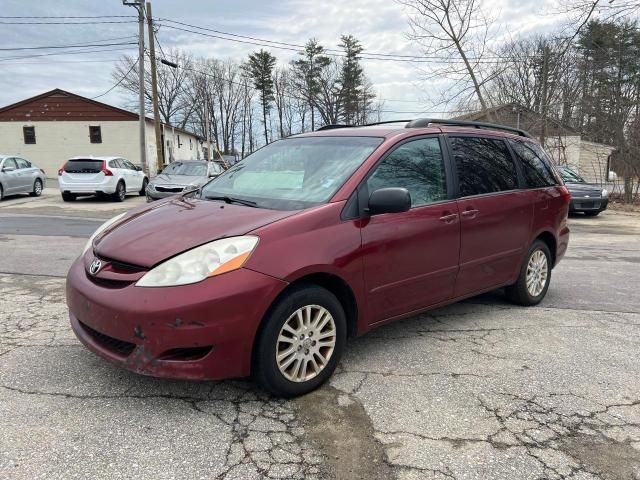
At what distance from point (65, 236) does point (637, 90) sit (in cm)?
2461

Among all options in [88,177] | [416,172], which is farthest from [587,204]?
[88,177]

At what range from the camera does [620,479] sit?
2443 mm

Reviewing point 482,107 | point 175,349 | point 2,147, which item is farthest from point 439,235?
point 2,147

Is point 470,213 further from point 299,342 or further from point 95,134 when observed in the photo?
point 95,134

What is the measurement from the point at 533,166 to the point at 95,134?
35121mm

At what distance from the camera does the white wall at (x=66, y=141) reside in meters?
34.7

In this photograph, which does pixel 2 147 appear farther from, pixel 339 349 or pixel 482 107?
pixel 339 349

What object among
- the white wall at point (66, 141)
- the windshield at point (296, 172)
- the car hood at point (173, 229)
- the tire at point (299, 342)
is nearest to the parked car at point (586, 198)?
the windshield at point (296, 172)

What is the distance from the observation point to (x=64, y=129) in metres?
34.8

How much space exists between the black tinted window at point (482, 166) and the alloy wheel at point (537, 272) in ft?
2.71

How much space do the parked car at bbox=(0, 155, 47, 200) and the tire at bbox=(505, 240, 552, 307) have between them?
56.2 ft

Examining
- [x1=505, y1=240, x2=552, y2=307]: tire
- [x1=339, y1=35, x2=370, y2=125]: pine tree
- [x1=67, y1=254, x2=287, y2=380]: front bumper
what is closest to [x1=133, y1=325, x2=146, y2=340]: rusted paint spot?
[x1=67, y1=254, x2=287, y2=380]: front bumper

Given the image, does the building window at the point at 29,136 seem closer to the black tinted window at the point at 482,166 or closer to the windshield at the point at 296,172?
the windshield at the point at 296,172

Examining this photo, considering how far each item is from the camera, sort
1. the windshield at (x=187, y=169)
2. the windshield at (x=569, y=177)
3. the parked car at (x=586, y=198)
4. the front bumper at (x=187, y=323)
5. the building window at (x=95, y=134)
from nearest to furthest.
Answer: the front bumper at (x=187, y=323) < the windshield at (x=187, y=169) < the parked car at (x=586, y=198) < the windshield at (x=569, y=177) < the building window at (x=95, y=134)
